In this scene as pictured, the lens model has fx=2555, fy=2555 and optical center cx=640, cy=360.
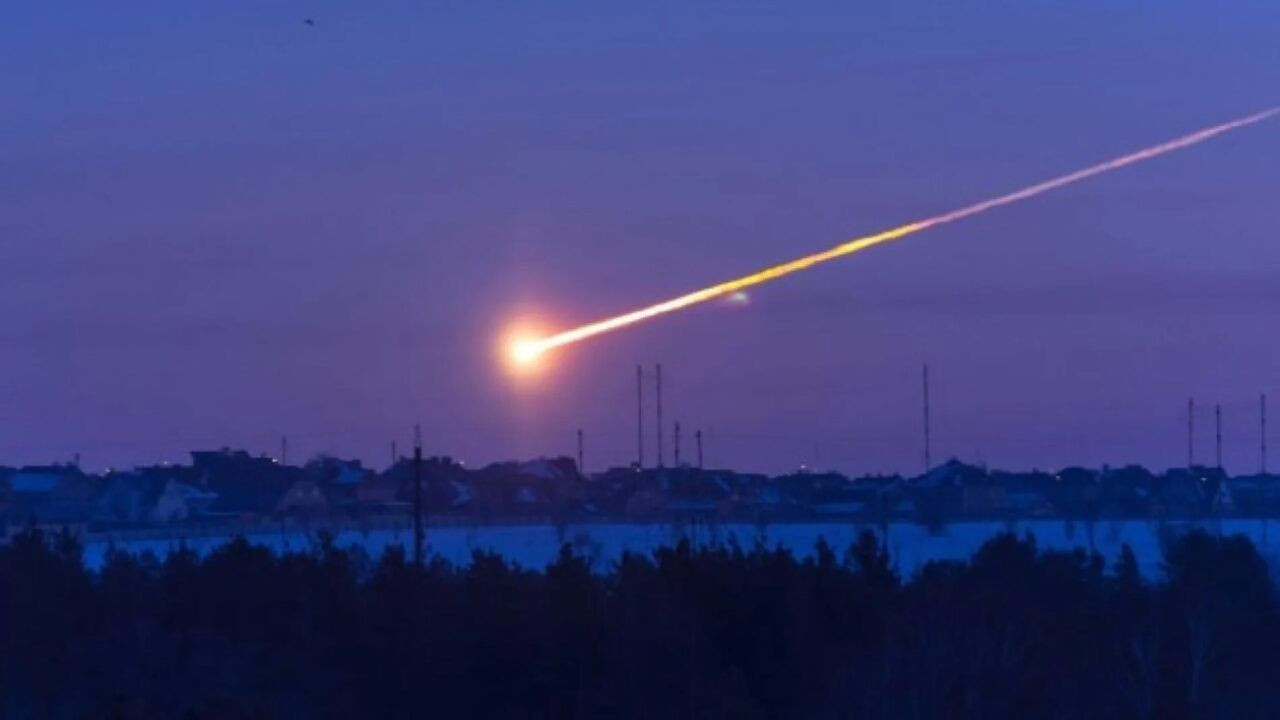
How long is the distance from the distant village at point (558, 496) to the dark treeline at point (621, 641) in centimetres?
2853

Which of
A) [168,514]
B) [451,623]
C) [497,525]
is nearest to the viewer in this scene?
[451,623]

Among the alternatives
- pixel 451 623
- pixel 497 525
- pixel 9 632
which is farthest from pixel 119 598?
pixel 497 525

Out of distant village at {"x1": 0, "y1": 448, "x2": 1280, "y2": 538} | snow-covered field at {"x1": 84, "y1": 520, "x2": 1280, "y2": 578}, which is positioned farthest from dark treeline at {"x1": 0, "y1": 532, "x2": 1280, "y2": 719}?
distant village at {"x1": 0, "y1": 448, "x2": 1280, "y2": 538}

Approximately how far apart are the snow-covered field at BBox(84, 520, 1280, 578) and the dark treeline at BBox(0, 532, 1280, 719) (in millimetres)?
11007

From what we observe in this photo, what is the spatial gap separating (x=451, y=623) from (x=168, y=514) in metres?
39.7

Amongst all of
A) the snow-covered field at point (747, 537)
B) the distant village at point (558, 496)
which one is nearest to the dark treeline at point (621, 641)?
the snow-covered field at point (747, 537)

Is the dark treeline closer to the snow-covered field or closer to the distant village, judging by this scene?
the snow-covered field

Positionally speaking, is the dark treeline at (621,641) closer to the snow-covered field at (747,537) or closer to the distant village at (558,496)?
the snow-covered field at (747,537)

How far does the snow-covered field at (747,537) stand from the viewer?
46.8 meters

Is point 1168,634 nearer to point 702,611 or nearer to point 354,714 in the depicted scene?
point 702,611

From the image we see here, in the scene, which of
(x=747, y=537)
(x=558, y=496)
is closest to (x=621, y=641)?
(x=747, y=537)

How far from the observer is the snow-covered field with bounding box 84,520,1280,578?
4675cm

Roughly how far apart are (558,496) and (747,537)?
17.6 metres

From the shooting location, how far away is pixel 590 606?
2745 centimetres
